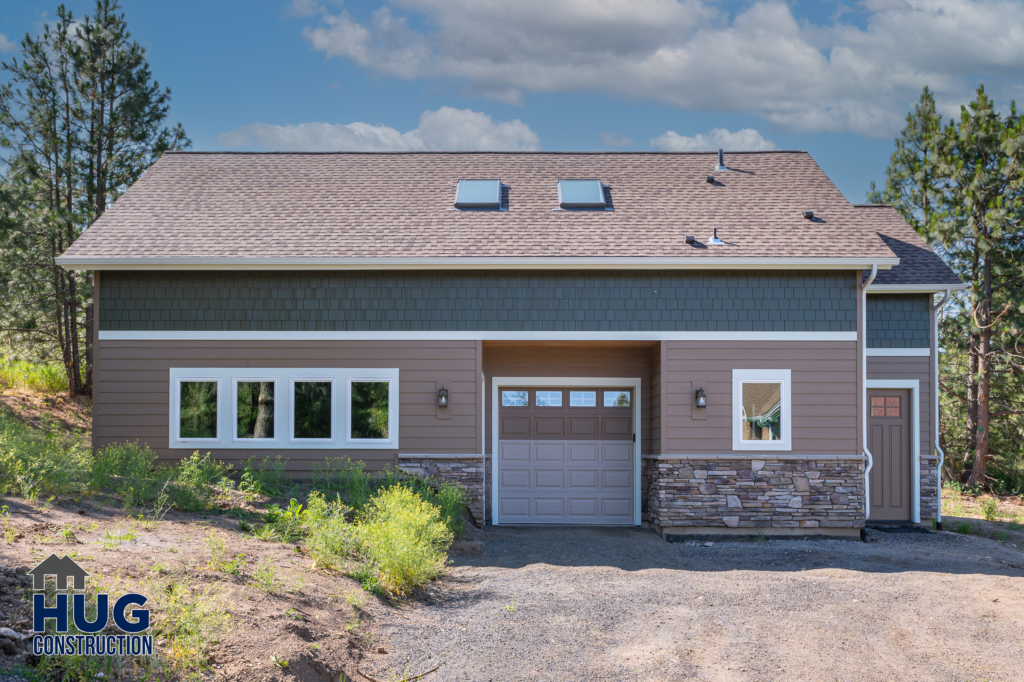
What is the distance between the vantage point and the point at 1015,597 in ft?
23.8

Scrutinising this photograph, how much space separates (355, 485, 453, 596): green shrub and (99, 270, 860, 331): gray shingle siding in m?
3.52

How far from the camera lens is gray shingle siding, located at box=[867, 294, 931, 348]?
11.7 meters

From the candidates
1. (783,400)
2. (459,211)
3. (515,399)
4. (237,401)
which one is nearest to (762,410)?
(783,400)

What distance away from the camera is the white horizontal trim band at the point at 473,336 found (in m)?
10.6

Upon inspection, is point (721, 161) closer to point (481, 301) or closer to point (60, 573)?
point (481, 301)

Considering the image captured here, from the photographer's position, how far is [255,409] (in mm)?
10688

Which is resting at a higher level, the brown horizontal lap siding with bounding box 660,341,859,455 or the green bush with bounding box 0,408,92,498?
the brown horizontal lap siding with bounding box 660,341,859,455

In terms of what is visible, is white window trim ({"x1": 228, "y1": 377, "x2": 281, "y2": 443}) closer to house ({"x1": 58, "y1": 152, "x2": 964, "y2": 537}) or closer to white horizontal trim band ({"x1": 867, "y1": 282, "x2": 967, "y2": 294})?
house ({"x1": 58, "y1": 152, "x2": 964, "y2": 537})

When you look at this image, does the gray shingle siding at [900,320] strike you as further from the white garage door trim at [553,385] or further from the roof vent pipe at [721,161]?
the white garage door trim at [553,385]

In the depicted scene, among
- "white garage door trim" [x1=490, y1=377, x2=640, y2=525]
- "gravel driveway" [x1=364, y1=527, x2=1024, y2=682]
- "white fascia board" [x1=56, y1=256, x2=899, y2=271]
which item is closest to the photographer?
"gravel driveway" [x1=364, y1=527, x2=1024, y2=682]

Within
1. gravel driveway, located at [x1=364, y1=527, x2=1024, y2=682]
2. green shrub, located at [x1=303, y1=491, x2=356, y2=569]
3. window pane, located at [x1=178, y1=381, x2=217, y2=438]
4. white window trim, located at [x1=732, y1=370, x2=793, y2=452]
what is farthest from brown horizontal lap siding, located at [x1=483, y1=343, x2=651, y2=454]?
green shrub, located at [x1=303, y1=491, x2=356, y2=569]

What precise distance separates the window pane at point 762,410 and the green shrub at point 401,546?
4.87 m

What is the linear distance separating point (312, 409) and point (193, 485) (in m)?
2.52

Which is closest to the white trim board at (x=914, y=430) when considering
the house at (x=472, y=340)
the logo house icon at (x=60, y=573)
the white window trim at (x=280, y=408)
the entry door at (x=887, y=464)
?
the entry door at (x=887, y=464)
